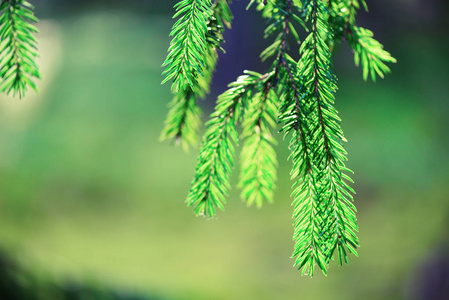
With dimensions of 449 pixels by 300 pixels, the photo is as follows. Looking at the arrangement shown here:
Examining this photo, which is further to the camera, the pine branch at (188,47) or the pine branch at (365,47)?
the pine branch at (365,47)

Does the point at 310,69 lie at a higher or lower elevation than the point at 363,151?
lower

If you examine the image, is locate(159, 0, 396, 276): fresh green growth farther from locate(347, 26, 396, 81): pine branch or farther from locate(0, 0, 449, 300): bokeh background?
locate(0, 0, 449, 300): bokeh background

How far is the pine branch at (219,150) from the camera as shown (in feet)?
2.17

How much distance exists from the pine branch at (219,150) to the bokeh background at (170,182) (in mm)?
735

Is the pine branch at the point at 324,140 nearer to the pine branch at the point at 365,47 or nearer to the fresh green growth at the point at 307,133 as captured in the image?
the fresh green growth at the point at 307,133

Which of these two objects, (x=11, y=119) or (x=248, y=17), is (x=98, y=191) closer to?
(x=11, y=119)

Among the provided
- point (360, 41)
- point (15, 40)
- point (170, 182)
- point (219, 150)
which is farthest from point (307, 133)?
point (170, 182)

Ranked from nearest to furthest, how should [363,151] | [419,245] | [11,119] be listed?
[419,245] < [363,151] < [11,119]

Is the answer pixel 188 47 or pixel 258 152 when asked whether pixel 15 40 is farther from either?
pixel 258 152

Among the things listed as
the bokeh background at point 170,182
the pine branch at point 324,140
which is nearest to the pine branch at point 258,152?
the pine branch at point 324,140

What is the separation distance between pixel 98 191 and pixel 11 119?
116 centimetres

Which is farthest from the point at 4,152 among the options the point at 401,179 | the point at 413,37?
the point at 413,37

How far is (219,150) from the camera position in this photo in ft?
2.22

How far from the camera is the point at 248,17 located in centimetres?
386
